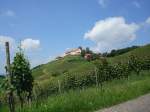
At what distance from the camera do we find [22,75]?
97.1 feet

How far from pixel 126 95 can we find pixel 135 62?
130 feet

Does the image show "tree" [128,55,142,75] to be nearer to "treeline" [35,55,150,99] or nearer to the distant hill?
"treeline" [35,55,150,99]

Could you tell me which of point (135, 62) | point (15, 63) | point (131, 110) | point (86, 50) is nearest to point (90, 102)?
point (131, 110)

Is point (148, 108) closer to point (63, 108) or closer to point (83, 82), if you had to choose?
point (63, 108)

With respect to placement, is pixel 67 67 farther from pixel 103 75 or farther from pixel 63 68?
pixel 103 75

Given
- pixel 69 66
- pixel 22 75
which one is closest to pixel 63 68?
pixel 69 66

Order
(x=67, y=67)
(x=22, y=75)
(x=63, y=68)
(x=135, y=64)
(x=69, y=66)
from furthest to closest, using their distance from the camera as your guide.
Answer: (x=69, y=66)
(x=67, y=67)
(x=63, y=68)
(x=135, y=64)
(x=22, y=75)

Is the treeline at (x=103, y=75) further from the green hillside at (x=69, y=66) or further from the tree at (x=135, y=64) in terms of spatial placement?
the green hillside at (x=69, y=66)

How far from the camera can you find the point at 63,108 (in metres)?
15.9

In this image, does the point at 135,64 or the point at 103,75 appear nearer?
the point at 103,75

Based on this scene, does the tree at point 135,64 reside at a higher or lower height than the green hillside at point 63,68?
lower

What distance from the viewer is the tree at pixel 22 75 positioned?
96.0 ft

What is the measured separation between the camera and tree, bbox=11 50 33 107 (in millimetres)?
29266

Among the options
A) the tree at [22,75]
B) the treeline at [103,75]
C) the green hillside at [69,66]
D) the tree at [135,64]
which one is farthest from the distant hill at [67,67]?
the tree at [22,75]
